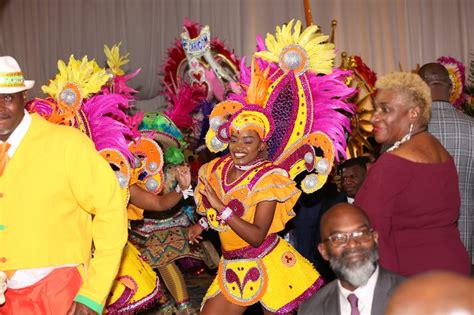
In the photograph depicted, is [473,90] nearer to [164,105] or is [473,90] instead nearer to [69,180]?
[164,105]

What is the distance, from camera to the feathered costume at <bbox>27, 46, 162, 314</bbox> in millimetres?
4805

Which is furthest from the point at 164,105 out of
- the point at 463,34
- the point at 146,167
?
the point at 146,167

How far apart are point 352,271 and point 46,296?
1198 mm

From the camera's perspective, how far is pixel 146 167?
18.5 feet

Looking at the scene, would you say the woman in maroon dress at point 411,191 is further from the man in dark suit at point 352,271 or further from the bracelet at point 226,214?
the bracelet at point 226,214

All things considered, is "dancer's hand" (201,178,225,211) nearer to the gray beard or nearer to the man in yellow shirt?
the man in yellow shirt

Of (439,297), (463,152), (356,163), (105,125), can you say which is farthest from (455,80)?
(439,297)

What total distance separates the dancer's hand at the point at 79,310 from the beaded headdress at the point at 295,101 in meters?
1.97

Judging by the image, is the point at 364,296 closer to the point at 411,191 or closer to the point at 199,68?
the point at 411,191

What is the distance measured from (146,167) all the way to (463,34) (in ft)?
25.9

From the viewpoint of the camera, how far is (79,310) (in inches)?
127

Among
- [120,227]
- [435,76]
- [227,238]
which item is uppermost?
[435,76]

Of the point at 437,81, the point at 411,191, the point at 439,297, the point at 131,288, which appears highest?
the point at 437,81

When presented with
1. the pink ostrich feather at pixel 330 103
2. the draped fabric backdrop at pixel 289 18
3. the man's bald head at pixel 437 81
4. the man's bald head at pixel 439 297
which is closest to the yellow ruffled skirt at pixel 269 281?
the pink ostrich feather at pixel 330 103
